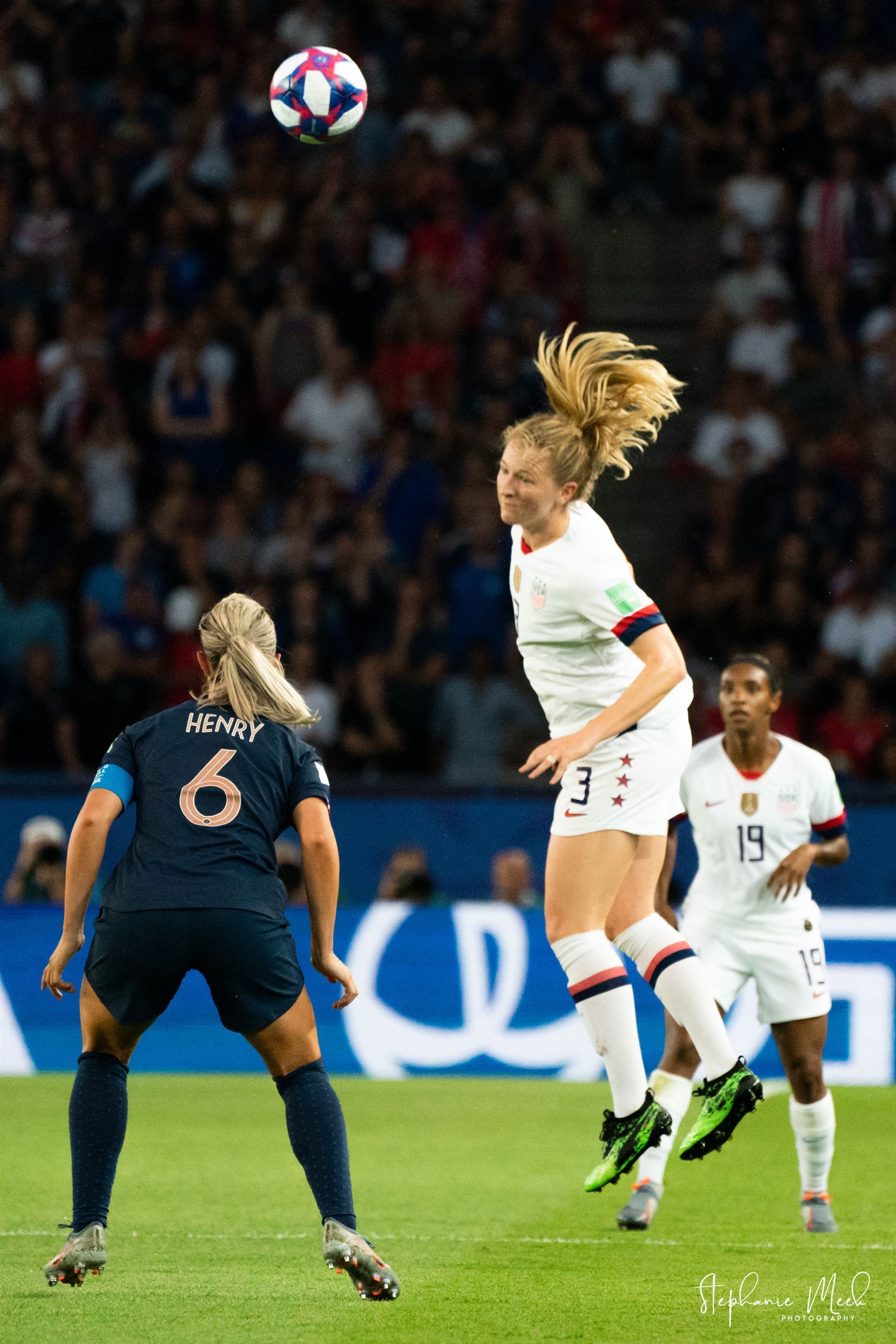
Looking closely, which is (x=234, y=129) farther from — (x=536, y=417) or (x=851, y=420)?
(x=536, y=417)

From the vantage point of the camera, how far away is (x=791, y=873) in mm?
7023

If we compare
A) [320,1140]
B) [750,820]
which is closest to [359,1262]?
[320,1140]

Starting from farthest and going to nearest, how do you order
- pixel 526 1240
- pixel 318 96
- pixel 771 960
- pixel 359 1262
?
pixel 318 96 < pixel 771 960 < pixel 526 1240 < pixel 359 1262

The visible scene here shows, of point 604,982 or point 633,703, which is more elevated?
point 633,703

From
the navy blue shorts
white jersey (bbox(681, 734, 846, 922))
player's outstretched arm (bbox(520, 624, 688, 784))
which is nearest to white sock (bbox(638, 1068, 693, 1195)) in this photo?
white jersey (bbox(681, 734, 846, 922))

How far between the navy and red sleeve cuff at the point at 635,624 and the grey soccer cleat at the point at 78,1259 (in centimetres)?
212

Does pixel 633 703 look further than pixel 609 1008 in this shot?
No

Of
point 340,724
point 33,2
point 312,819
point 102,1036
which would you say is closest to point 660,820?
point 312,819

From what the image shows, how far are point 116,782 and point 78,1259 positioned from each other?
1228 millimetres

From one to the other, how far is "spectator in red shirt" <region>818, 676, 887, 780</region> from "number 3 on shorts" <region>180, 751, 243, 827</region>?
7357 mm

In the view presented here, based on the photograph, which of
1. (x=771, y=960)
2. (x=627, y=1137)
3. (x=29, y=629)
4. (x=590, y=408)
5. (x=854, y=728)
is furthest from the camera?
(x=29, y=629)

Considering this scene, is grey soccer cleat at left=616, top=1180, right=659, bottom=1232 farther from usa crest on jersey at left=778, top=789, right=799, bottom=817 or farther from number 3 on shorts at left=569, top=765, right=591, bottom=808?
number 3 on shorts at left=569, top=765, right=591, bottom=808

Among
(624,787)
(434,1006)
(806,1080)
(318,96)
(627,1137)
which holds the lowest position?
(434,1006)

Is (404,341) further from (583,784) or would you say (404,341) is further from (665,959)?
(665,959)
